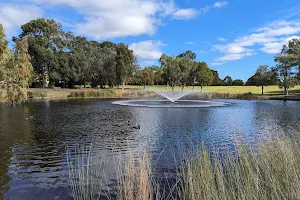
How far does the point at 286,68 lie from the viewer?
61.8 meters

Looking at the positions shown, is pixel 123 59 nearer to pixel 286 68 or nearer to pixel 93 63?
pixel 93 63

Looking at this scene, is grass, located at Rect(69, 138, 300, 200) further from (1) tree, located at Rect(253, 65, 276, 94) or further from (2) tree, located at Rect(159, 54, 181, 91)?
(2) tree, located at Rect(159, 54, 181, 91)

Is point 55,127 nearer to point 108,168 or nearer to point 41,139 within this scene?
point 41,139

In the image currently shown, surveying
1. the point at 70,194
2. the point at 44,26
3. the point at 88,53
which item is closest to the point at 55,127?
the point at 70,194

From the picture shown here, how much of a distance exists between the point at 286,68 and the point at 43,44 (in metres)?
61.6

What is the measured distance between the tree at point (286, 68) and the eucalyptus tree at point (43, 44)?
185 feet

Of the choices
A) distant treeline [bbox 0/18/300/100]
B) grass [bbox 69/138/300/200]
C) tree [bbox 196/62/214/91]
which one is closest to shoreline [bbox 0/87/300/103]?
distant treeline [bbox 0/18/300/100]

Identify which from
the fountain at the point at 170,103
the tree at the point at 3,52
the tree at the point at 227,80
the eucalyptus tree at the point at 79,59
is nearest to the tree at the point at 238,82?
the tree at the point at 227,80

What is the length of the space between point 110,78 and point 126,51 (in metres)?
11.6

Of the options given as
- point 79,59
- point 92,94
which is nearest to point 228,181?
point 92,94

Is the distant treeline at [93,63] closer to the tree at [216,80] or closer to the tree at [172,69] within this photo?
the tree at [172,69]

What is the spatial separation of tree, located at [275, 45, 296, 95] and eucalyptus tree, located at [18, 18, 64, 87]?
56.4 metres

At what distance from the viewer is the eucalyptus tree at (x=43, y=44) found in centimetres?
6362

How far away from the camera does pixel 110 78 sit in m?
80.9
